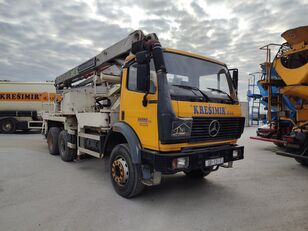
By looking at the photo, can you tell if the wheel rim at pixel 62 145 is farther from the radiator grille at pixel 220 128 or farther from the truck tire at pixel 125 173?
the radiator grille at pixel 220 128

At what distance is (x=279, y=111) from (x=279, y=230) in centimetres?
519

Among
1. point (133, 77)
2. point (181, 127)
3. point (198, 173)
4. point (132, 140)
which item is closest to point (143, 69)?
point (133, 77)

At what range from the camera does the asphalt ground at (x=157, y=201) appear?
3.10 meters

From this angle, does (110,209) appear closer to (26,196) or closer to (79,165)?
(26,196)

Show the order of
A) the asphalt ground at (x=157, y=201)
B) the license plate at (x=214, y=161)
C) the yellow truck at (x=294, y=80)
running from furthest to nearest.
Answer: the yellow truck at (x=294, y=80) → the license plate at (x=214, y=161) → the asphalt ground at (x=157, y=201)

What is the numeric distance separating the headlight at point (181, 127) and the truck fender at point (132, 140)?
25.5 inches

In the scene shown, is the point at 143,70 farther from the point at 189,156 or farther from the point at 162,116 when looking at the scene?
the point at 189,156

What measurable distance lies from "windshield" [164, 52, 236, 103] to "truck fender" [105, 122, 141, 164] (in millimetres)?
920

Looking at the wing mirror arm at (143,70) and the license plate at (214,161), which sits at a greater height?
the wing mirror arm at (143,70)

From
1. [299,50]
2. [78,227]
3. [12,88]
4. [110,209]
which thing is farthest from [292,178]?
[12,88]

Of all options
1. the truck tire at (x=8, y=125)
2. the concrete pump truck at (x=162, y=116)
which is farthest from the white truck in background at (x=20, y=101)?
the concrete pump truck at (x=162, y=116)

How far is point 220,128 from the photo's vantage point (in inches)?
155

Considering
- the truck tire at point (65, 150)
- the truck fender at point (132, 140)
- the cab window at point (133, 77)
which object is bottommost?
the truck tire at point (65, 150)

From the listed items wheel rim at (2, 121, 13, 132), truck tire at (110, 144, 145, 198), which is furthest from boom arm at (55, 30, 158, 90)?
wheel rim at (2, 121, 13, 132)
